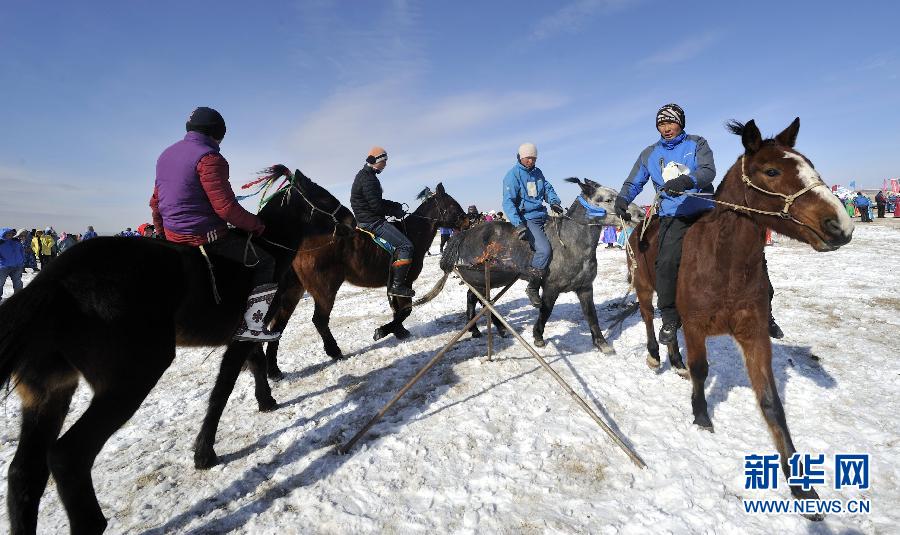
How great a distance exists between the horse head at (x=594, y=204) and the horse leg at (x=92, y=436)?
615 centimetres

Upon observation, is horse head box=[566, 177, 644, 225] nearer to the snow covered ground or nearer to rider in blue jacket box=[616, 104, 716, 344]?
rider in blue jacket box=[616, 104, 716, 344]

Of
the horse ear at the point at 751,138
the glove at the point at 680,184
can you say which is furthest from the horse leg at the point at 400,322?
the horse ear at the point at 751,138

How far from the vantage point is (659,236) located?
469 centimetres

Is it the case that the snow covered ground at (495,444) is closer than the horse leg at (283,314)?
Yes

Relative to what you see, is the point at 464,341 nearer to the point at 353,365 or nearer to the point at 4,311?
the point at 353,365

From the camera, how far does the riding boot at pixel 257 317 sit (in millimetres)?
3594

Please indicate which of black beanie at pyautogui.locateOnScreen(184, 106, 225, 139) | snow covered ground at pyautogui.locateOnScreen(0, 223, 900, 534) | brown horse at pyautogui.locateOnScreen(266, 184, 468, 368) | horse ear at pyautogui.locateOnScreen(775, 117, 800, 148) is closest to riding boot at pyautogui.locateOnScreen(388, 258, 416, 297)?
brown horse at pyautogui.locateOnScreen(266, 184, 468, 368)

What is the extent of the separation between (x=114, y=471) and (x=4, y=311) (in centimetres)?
227

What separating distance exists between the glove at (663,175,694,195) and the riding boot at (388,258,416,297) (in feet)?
13.7

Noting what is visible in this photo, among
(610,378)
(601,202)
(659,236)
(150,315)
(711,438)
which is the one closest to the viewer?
(150,315)

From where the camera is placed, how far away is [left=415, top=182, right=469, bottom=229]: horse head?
7.89 meters

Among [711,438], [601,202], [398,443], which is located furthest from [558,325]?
[398,443]

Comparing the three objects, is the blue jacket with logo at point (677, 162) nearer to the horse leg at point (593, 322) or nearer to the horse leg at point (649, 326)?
the horse leg at point (649, 326)

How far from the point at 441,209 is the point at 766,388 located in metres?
5.86
